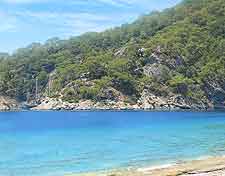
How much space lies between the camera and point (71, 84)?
191000 millimetres

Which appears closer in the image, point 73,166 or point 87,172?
point 87,172

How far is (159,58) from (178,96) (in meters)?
19.4

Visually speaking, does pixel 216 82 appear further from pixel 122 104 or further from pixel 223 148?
pixel 223 148

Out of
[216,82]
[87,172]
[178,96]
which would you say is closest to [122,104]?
[178,96]

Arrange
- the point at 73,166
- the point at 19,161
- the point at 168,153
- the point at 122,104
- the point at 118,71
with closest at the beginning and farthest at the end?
1. the point at 73,166
2. the point at 19,161
3. the point at 168,153
4. the point at 122,104
5. the point at 118,71

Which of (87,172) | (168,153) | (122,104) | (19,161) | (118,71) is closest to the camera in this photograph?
(87,172)

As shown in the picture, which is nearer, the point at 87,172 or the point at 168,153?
the point at 87,172

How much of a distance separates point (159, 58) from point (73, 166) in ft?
523

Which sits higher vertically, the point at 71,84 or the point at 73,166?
the point at 73,166

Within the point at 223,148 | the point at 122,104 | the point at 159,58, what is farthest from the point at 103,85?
the point at 223,148

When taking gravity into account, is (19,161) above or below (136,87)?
above

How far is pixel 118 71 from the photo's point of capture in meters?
194

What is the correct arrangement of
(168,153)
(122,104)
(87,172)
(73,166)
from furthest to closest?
(122,104) < (168,153) < (73,166) < (87,172)

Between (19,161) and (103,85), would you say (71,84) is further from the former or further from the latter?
(19,161)
